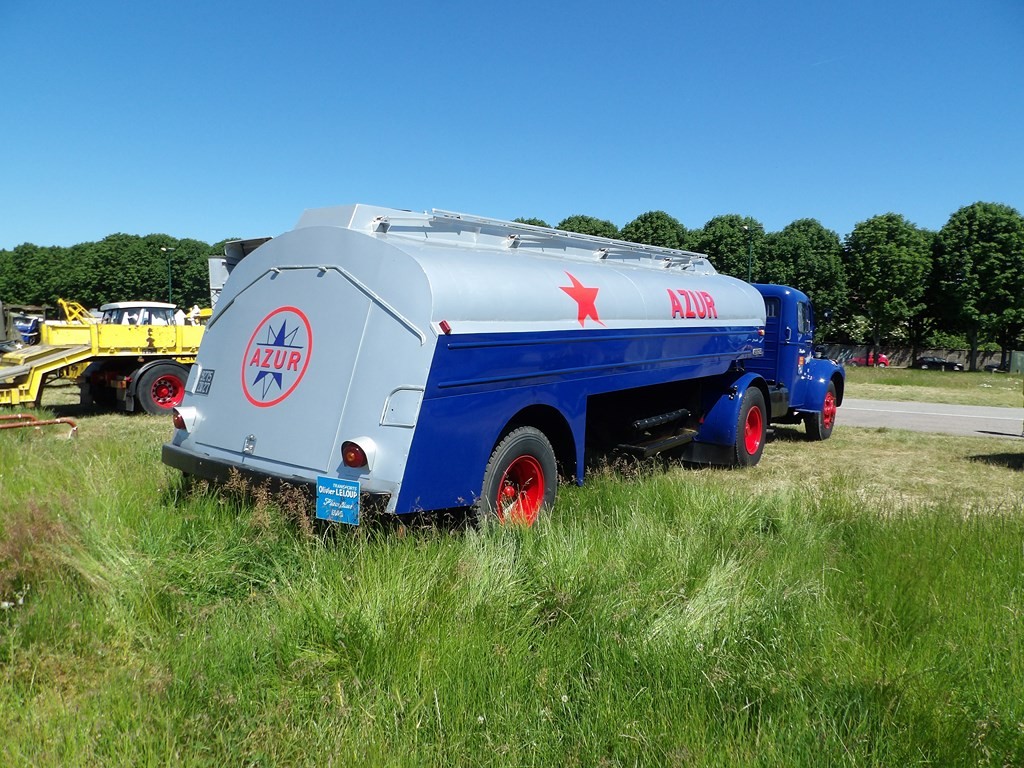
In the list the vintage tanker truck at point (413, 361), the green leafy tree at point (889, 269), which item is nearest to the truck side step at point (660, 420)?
the vintage tanker truck at point (413, 361)

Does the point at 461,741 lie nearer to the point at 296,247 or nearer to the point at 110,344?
the point at 296,247

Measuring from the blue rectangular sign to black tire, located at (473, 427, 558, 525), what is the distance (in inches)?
36.2

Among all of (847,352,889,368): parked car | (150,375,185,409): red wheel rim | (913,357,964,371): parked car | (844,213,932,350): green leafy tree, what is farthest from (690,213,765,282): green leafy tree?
(150,375,185,409): red wheel rim

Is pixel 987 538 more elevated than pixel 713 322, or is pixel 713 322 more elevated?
pixel 713 322

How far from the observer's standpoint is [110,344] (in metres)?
13.4

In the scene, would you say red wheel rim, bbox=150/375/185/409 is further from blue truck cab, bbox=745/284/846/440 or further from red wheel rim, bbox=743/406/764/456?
blue truck cab, bbox=745/284/846/440

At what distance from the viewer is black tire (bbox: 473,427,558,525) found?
5.06 meters

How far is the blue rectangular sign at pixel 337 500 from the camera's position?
432cm

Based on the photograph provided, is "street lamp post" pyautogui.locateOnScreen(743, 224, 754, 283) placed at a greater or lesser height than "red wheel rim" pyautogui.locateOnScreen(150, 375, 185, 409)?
greater

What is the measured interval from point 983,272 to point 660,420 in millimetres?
51035

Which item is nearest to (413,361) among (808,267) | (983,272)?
(808,267)

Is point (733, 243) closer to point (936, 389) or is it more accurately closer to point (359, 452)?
point (936, 389)

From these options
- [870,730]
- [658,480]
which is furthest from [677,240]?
[870,730]

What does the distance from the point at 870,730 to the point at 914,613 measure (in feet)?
3.90
